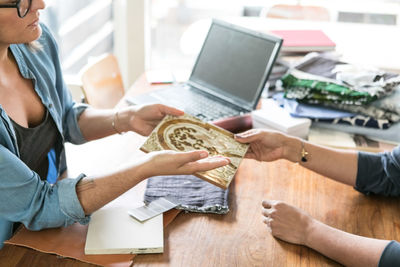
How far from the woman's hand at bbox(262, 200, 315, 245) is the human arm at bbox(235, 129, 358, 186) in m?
0.26

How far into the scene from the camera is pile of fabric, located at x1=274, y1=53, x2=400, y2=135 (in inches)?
69.6

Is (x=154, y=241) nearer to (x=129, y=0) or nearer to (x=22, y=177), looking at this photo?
(x=22, y=177)

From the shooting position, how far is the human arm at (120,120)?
1.56 metres

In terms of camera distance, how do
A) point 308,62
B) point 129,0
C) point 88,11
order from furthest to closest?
point 88,11 < point 129,0 < point 308,62

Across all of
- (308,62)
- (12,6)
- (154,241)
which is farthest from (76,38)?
(154,241)

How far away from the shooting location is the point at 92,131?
1685mm

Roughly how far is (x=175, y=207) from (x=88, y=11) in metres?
2.81

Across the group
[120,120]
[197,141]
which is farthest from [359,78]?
[120,120]

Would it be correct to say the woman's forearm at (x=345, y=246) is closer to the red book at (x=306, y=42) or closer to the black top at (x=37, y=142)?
the black top at (x=37, y=142)

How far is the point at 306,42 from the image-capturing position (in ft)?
7.29

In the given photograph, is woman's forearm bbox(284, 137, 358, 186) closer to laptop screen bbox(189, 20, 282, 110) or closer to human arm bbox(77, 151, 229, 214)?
laptop screen bbox(189, 20, 282, 110)

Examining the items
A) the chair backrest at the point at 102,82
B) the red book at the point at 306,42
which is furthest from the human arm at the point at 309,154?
the chair backrest at the point at 102,82

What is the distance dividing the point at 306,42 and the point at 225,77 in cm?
53

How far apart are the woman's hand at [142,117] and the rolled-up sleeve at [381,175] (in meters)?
→ 0.59
